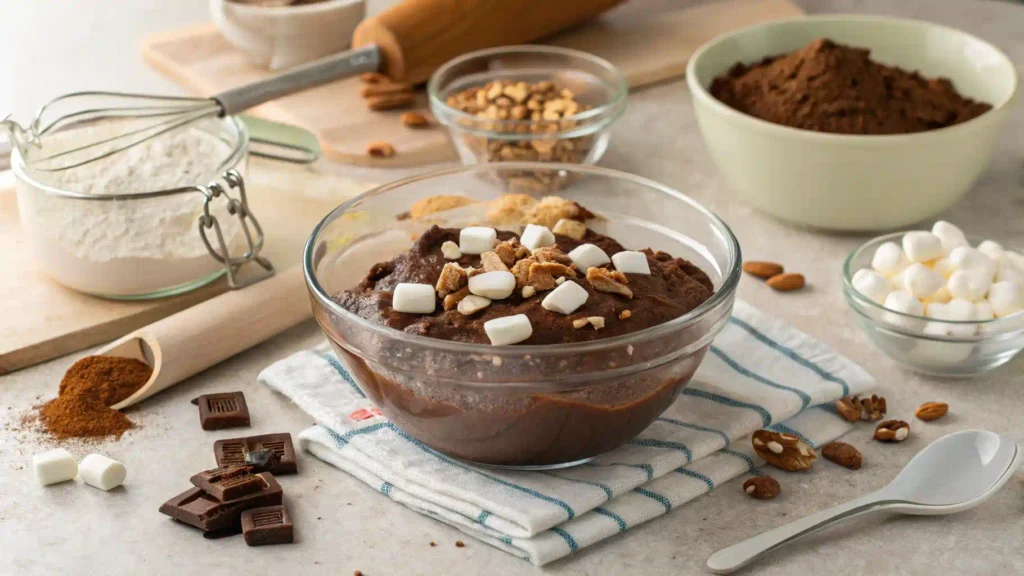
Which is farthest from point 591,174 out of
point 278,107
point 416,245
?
point 278,107

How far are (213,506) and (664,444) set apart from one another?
0.52 meters

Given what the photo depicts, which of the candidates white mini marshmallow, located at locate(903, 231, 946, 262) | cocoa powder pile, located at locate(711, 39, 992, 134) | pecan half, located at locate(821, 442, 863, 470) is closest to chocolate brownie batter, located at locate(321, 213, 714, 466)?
pecan half, located at locate(821, 442, 863, 470)

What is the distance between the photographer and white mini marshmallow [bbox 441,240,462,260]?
1356 millimetres

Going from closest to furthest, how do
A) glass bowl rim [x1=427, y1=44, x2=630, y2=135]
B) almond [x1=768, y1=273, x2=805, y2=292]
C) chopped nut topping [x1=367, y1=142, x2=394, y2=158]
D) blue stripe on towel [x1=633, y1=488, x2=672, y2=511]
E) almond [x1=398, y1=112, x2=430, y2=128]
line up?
blue stripe on towel [x1=633, y1=488, x2=672, y2=511] → almond [x1=768, y1=273, x2=805, y2=292] → glass bowl rim [x1=427, y1=44, x2=630, y2=135] → chopped nut topping [x1=367, y1=142, x2=394, y2=158] → almond [x1=398, y1=112, x2=430, y2=128]

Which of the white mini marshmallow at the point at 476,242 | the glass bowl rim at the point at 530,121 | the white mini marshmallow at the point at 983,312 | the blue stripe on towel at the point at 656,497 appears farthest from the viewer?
the glass bowl rim at the point at 530,121

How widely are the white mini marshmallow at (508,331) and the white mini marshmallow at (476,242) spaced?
206mm

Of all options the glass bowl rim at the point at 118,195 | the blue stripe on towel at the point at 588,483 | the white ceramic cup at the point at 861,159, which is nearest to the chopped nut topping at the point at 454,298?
the blue stripe on towel at the point at 588,483

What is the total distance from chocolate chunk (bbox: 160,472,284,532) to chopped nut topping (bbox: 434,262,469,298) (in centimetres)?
28

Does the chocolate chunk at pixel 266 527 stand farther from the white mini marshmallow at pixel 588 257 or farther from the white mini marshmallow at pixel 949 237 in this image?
the white mini marshmallow at pixel 949 237

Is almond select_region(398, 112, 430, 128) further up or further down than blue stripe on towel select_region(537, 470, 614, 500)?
further up

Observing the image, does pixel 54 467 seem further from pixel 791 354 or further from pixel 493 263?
pixel 791 354

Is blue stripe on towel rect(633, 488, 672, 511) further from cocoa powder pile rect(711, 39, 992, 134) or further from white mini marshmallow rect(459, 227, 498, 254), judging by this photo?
cocoa powder pile rect(711, 39, 992, 134)

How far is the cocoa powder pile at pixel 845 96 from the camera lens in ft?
6.03

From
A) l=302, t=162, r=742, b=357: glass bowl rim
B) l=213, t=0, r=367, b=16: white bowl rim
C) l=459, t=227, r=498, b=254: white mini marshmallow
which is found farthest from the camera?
l=213, t=0, r=367, b=16: white bowl rim
